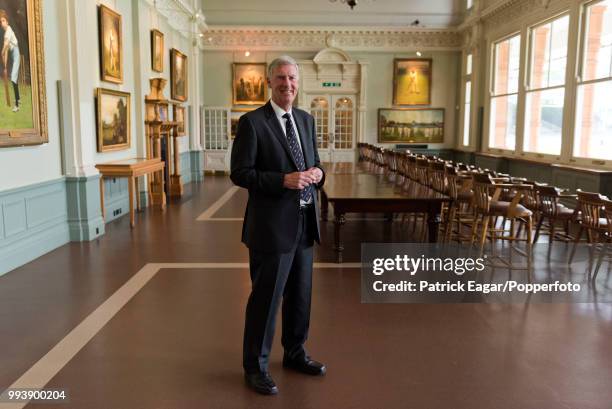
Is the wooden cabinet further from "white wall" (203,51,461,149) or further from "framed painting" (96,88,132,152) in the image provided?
"white wall" (203,51,461,149)

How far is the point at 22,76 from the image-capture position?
20.5 feet

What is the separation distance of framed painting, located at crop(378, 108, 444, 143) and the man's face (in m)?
15.9

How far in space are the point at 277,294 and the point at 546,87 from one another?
35.8 feet

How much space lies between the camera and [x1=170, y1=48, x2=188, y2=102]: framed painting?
45.4ft

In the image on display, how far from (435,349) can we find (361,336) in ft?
1.94

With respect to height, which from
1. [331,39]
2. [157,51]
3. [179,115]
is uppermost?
[331,39]

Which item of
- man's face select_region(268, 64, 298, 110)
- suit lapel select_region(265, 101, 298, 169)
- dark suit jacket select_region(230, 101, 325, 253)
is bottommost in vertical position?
dark suit jacket select_region(230, 101, 325, 253)

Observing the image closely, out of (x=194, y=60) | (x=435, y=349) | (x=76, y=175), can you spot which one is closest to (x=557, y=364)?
(x=435, y=349)

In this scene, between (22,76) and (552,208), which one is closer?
(22,76)

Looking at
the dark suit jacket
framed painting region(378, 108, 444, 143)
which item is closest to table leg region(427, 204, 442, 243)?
the dark suit jacket

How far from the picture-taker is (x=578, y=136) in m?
10.5

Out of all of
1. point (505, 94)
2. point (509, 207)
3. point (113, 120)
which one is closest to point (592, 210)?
point (509, 207)

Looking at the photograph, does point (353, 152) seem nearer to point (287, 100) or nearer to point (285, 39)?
point (285, 39)

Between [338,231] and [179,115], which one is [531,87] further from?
[179,115]
